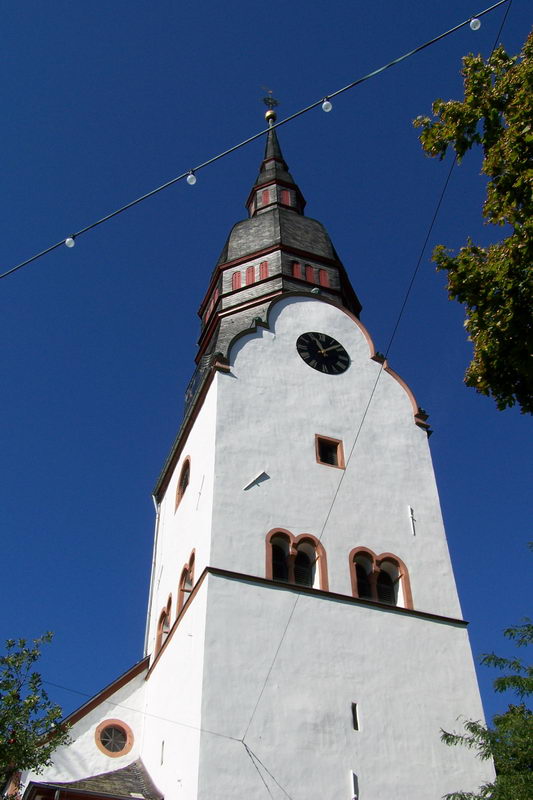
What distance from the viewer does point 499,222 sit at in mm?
9352

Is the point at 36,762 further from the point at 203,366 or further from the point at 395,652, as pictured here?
the point at 203,366

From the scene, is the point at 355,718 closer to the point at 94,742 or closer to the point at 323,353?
the point at 94,742

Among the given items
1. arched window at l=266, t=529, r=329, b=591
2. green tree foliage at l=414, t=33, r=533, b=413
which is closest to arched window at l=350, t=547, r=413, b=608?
arched window at l=266, t=529, r=329, b=591

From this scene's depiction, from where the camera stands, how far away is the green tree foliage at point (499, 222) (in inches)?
354

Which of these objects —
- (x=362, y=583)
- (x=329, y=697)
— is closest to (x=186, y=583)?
(x=362, y=583)

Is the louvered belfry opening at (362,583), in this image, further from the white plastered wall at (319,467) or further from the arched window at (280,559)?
the arched window at (280,559)

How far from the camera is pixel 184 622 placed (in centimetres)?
1606

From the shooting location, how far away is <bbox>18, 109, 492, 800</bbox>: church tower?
13719mm

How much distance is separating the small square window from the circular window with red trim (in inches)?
262

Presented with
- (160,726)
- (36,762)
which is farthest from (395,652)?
(36,762)

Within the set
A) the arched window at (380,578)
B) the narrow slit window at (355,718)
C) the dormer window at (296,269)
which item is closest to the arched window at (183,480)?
the arched window at (380,578)

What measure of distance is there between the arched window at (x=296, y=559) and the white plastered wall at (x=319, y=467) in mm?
157

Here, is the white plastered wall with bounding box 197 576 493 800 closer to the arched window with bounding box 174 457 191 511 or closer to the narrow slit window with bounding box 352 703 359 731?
the narrow slit window with bounding box 352 703 359 731

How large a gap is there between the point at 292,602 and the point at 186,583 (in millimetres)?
2604
